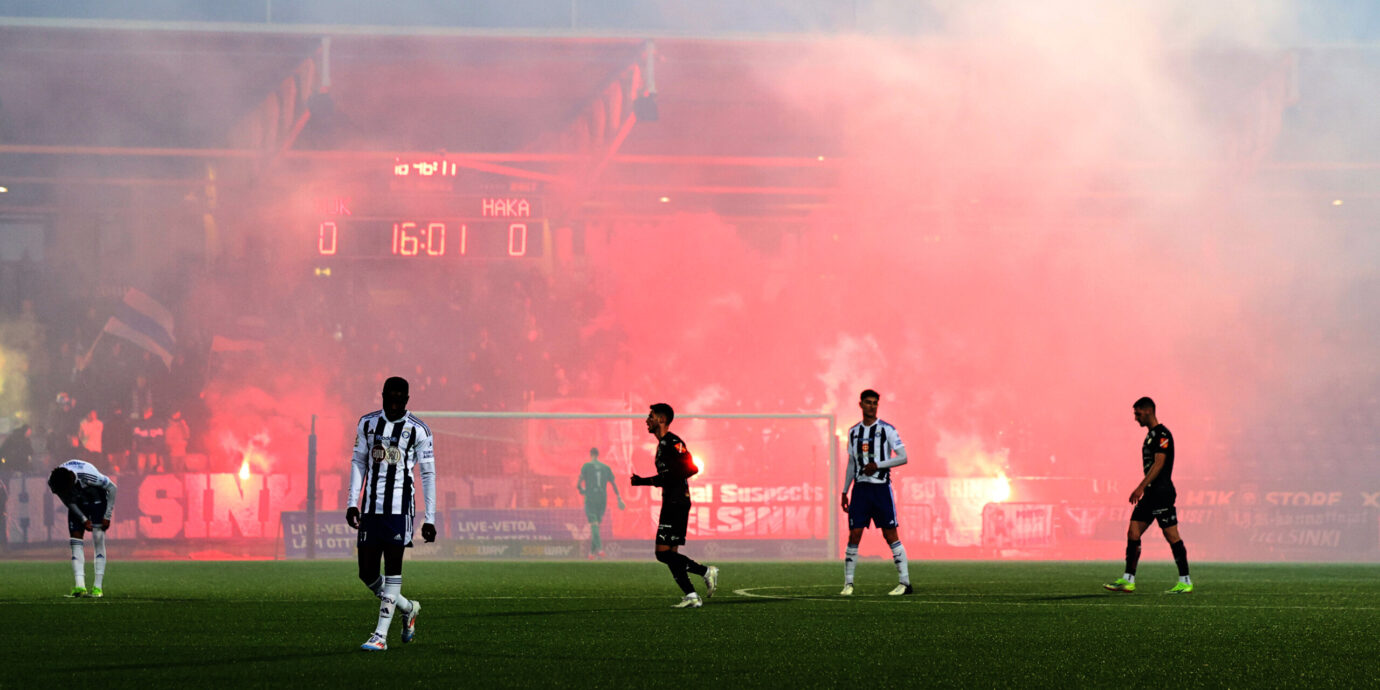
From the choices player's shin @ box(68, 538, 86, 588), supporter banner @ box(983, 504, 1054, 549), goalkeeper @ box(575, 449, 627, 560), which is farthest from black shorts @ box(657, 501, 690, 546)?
supporter banner @ box(983, 504, 1054, 549)

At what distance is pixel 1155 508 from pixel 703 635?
5715 mm

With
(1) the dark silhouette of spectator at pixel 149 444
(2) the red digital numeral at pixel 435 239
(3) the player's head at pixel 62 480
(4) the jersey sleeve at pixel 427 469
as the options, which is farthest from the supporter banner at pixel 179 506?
(4) the jersey sleeve at pixel 427 469

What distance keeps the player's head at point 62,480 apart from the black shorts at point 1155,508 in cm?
916

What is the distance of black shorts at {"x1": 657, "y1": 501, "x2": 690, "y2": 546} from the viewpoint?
1022 centimetres

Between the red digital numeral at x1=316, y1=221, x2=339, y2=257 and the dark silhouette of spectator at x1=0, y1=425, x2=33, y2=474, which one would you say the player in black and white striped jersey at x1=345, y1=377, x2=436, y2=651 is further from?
the dark silhouette of spectator at x1=0, y1=425, x2=33, y2=474

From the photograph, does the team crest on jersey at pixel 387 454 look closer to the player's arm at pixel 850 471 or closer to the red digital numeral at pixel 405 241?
the player's arm at pixel 850 471

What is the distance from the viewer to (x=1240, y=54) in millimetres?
31766

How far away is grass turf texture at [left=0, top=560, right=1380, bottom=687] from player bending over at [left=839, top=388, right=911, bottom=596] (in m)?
0.43

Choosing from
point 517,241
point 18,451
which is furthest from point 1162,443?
point 18,451

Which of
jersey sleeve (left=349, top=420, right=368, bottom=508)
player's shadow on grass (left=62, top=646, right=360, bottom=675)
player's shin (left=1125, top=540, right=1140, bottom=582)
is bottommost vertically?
player's shadow on grass (left=62, top=646, right=360, bottom=675)

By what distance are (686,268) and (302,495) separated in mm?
15723

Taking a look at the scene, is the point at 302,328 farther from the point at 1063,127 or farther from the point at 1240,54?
the point at 1240,54

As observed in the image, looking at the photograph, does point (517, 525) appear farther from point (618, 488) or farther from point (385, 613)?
point (385, 613)

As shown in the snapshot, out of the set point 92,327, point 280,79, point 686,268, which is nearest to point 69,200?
point 92,327
